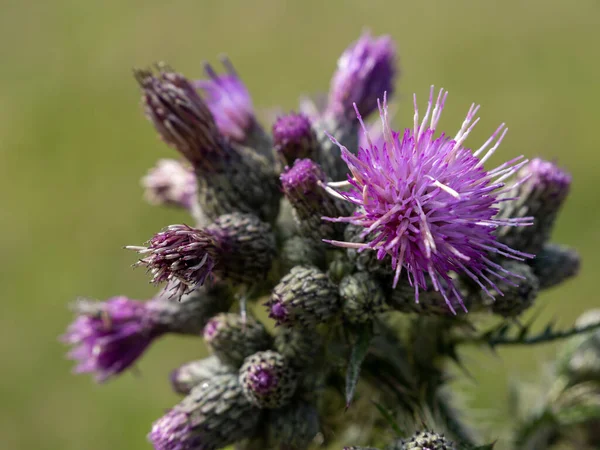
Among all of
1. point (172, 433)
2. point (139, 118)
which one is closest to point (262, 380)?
point (172, 433)

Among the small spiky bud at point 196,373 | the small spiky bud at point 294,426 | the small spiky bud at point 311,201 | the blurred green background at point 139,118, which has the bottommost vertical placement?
the small spiky bud at point 294,426

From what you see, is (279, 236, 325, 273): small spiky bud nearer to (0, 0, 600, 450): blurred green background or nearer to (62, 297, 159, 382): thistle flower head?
(62, 297, 159, 382): thistle flower head

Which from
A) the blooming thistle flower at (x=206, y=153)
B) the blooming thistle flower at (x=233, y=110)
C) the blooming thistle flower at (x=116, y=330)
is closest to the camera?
the blooming thistle flower at (x=206, y=153)

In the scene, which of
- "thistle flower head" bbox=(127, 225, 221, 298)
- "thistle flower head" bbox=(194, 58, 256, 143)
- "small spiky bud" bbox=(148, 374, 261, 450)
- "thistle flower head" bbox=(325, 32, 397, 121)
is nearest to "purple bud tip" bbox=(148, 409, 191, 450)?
"small spiky bud" bbox=(148, 374, 261, 450)

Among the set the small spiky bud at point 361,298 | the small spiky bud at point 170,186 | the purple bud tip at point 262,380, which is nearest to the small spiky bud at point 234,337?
the purple bud tip at point 262,380

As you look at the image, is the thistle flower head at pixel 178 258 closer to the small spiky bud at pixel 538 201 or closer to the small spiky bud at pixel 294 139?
the small spiky bud at pixel 294 139

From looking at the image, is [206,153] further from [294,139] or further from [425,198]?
[425,198]

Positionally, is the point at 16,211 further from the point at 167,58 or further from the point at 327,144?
the point at 327,144

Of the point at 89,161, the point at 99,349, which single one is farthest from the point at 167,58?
the point at 99,349
